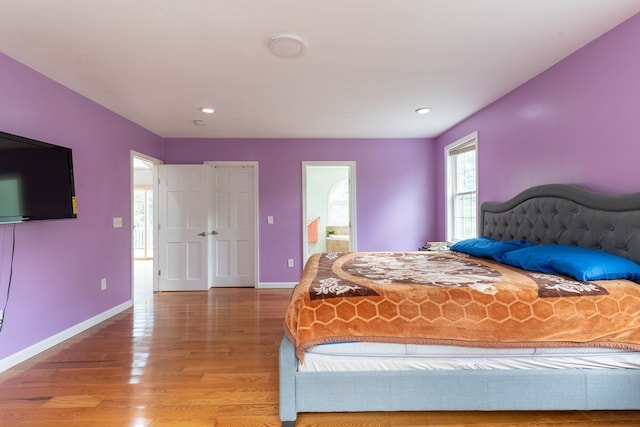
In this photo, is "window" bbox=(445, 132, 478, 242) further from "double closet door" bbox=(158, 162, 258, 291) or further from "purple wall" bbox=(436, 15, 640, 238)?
"double closet door" bbox=(158, 162, 258, 291)

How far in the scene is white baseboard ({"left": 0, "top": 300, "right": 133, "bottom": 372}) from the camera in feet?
7.11

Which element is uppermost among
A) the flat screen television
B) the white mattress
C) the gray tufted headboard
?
the flat screen television

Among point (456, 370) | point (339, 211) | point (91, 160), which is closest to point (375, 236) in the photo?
point (339, 211)

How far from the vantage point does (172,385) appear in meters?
1.92

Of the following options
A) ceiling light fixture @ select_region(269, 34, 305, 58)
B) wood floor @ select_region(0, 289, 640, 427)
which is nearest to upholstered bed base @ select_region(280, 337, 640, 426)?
wood floor @ select_region(0, 289, 640, 427)

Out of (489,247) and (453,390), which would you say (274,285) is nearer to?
(489,247)

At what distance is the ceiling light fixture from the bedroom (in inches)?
79.4

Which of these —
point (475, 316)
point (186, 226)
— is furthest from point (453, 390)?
point (186, 226)

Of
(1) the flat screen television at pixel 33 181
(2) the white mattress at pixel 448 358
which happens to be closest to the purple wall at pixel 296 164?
(1) the flat screen television at pixel 33 181

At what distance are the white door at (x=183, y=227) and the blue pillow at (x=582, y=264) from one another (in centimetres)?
400

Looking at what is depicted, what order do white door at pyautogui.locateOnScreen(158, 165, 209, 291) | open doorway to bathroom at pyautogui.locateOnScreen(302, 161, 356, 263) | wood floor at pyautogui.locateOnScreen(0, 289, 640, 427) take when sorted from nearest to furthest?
wood floor at pyautogui.locateOnScreen(0, 289, 640, 427) → white door at pyautogui.locateOnScreen(158, 165, 209, 291) → open doorway to bathroom at pyautogui.locateOnScreen(302, 161, 356, 263)

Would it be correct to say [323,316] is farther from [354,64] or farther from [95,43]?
[95,43]

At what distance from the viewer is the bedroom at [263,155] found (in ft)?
6.43

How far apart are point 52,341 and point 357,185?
388 centimetres
